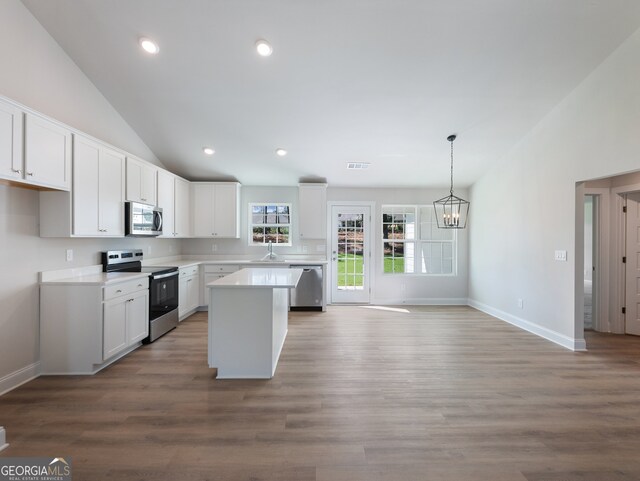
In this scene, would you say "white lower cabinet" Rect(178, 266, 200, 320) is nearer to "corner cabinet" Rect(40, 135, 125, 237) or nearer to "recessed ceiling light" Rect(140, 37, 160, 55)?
"corner cabinet" Rect(40, 135, 125, 237)

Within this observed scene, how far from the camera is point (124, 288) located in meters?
3.21

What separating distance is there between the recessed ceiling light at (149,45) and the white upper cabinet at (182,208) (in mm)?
Result: 2308

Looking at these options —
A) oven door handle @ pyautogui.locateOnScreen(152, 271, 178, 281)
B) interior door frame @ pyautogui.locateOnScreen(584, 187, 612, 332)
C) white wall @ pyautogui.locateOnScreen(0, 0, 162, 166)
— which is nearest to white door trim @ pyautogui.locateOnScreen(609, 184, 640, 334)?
interior door frame @ pyautogui.locateOnScreen(584, 187, 612, 332)

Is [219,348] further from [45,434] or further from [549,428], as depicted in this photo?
[549,428]

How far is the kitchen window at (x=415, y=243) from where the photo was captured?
6.10 m

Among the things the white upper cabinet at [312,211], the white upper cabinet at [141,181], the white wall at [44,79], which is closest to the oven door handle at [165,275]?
the white upper cabinet at [141,181]

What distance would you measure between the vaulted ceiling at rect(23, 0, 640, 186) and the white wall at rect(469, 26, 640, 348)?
260mm

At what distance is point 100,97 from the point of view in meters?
3.68

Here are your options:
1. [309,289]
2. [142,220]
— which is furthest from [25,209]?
[309,289]

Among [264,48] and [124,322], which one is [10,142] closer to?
[124,322]

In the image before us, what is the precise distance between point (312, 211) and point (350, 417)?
3971mm

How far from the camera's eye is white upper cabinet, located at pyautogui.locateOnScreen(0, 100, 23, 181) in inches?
87.4

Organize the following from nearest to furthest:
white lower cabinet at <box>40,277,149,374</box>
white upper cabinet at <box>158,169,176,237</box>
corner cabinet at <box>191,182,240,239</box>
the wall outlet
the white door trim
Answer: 1. white lower cabinet at <box>40,277,149,374</box>
2. the wall outlet
3. the white door trim
4. white upper cabinet at <box>158,169,176,237</box>
5. corner cabinet at <box>191,182,240,239</box>

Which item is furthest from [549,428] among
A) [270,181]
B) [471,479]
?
[270,181]
